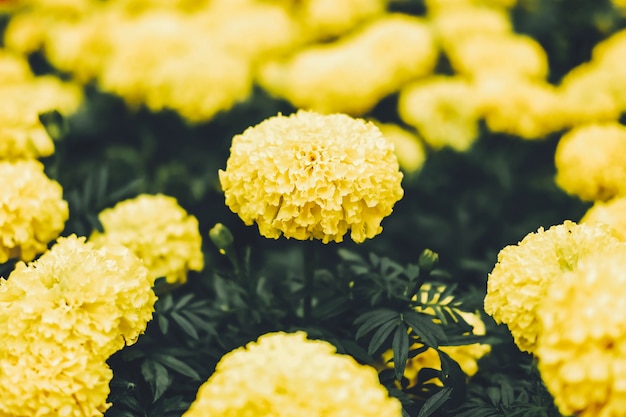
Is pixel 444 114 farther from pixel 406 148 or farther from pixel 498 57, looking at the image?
pixel 498 57

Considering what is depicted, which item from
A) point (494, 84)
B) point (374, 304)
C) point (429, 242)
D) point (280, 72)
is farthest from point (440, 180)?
point (374, 304)

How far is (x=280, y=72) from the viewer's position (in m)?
3.95

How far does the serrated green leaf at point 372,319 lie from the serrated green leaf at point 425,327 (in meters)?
0.05

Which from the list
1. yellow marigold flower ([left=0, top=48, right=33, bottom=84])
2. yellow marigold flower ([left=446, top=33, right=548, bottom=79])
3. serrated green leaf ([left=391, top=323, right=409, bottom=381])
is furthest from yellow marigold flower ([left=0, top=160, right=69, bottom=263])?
yellow marigold flower ([left=446, top=33, right=548, bottom=79])

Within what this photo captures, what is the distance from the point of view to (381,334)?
183 centimetres

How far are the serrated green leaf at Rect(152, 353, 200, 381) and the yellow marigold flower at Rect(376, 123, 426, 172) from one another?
1833 millimetres

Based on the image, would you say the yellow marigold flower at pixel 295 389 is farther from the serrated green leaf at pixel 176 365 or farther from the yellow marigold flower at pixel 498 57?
the yellow marigold flower at pixel 498 57

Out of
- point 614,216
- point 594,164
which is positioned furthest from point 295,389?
point 594,164

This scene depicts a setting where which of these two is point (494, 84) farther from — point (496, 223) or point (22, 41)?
point (22, 41)

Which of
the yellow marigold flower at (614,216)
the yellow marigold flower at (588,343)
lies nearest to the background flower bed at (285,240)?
the yellow marigold flower at (588,343)

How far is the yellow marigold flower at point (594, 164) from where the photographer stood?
8.51ft

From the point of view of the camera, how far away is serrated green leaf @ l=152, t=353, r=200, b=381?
1861 millimetres

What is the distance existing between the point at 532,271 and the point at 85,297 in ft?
3.85

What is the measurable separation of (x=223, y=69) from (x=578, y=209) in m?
2.04
